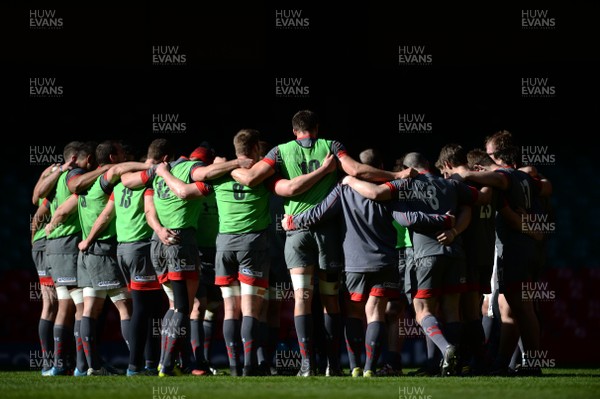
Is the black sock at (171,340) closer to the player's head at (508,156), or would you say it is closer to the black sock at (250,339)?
the black sock at (250,339)

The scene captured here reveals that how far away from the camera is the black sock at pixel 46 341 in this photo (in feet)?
34.8

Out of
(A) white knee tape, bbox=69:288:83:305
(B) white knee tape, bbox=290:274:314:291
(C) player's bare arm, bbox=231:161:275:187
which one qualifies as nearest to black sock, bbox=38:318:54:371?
(A) white knee tape, bbox=69:288:83:305

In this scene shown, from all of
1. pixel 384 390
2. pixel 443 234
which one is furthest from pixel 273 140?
pixel 384 390

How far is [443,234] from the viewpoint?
30.0 feet

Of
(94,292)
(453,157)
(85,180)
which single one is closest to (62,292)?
(94,292)

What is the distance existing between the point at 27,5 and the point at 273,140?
4.48 meters

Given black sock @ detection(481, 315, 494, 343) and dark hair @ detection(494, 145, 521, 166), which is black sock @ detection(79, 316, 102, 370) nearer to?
black sock @ detection(481, 315, 494, 343)

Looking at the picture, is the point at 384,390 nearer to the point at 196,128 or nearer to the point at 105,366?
the point at 105,366

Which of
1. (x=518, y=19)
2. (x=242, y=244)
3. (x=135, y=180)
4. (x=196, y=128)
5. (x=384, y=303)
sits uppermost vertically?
(x=518, y=19)

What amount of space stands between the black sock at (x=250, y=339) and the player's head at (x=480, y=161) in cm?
276

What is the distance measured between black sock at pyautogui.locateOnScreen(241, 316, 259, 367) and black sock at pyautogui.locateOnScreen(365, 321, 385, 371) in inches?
39.6

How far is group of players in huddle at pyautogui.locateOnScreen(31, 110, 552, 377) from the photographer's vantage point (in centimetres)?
898

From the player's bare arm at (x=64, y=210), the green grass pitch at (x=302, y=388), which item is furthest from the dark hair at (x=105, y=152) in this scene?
the green grass pitch at (x=302, y=388)

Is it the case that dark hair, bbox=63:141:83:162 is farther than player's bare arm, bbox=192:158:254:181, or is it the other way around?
dark hair, bbox=63:141:83:162
